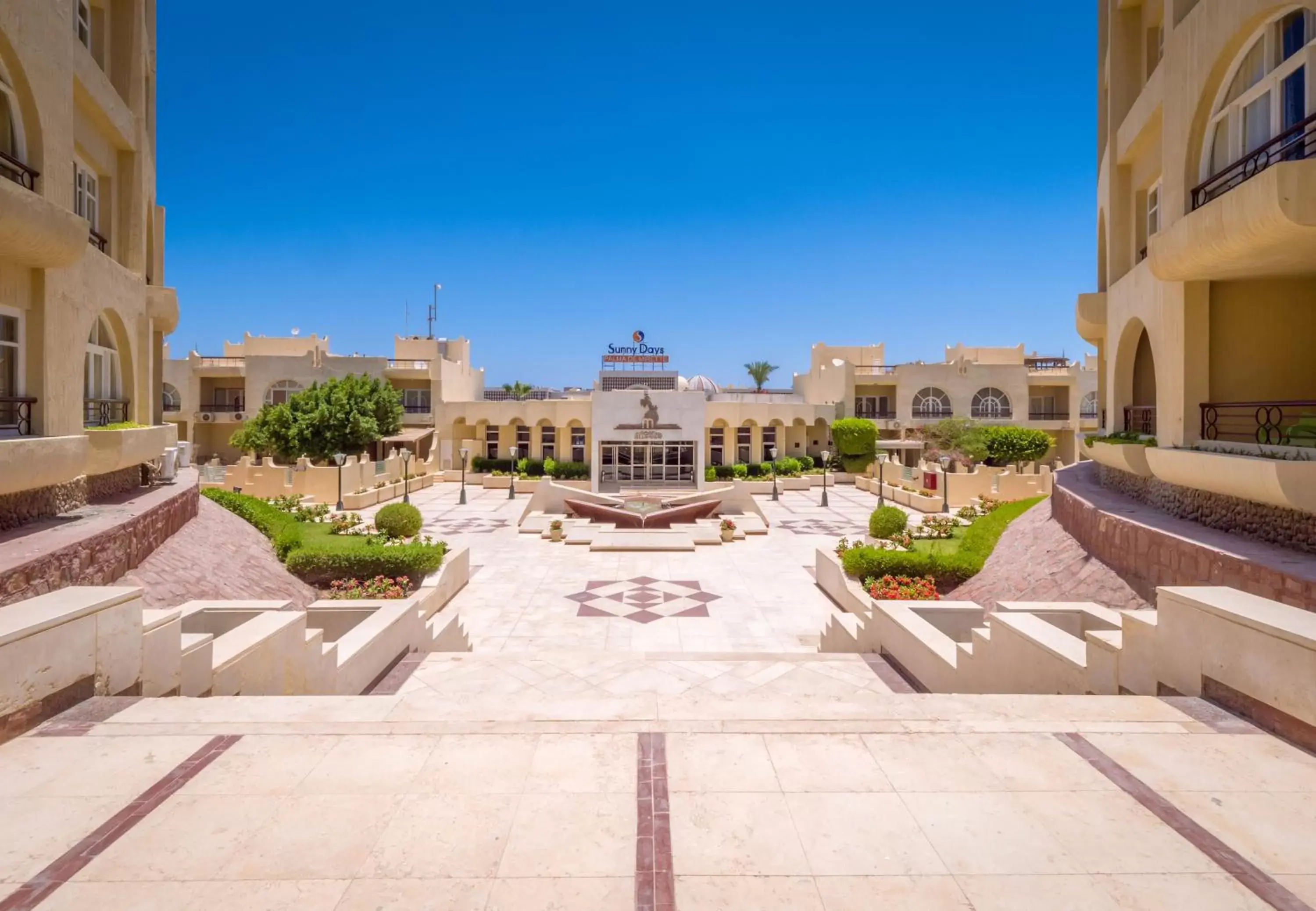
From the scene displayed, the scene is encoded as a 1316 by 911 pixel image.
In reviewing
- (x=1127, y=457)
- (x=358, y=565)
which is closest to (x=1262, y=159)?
(x=1127, y=457)

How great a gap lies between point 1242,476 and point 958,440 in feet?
95.5

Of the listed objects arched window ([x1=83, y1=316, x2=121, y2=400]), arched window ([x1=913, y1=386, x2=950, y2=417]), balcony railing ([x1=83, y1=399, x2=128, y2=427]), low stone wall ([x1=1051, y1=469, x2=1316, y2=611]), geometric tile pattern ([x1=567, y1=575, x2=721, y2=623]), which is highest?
arched window ([x1=913, y1=386, x2=950, y2=417])

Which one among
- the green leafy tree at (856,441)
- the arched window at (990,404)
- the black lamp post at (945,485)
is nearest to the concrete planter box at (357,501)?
the black lamp post at (945,485)

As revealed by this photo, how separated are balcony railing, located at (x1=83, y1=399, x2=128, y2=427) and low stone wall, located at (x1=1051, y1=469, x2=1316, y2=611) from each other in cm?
1928

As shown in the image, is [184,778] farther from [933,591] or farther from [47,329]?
[933,591]

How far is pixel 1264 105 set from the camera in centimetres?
1012

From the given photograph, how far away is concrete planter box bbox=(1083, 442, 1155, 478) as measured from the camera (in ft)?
40.8

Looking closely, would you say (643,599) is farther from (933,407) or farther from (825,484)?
(933,407)

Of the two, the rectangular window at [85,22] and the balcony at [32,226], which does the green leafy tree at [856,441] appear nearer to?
the rectangular window at [85,22]

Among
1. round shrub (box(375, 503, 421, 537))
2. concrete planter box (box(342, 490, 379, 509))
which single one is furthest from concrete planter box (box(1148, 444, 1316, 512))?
concrete planter box (box(342, 490, 379, 509))

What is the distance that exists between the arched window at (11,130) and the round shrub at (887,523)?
19.2m

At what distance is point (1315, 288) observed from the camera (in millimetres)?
11336

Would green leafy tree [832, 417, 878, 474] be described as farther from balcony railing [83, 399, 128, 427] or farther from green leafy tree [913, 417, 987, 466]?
balcony railing [83, 399, 128, 427]

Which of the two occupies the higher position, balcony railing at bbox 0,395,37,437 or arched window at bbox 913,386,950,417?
arched window at bbox 913,386,950,417
